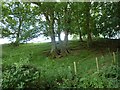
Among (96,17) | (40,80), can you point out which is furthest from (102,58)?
(40,80)

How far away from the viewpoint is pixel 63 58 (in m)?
4.39

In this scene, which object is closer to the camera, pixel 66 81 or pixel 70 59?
pixel 66 81

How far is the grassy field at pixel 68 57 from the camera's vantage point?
348 cm

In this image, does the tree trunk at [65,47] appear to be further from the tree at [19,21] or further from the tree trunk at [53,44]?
the tree at [19,21]

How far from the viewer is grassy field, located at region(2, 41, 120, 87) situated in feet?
11.4

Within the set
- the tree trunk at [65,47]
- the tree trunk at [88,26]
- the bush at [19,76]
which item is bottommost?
the bush at [19,76]

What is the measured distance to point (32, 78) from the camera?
2572 millimetres

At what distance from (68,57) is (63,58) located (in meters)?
0.10

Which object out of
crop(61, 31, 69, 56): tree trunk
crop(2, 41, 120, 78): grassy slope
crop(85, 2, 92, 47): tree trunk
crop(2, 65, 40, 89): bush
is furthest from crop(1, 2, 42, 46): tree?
crop(2, 65, 40, 89): bush

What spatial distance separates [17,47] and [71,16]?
1.26 m

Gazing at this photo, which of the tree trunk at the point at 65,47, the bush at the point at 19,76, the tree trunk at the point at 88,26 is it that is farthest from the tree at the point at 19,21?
the bush at the point at 19,76

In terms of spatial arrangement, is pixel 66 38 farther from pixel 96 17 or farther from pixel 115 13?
pixel 115 13

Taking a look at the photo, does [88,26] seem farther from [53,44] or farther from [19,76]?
[19,76]

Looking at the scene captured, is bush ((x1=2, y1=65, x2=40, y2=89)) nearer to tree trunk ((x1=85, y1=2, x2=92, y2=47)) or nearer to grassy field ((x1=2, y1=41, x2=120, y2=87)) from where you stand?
grassy field ((x1=2, y1=41, x2=120, y2=87))
